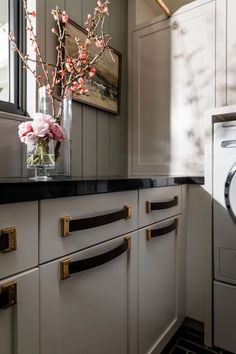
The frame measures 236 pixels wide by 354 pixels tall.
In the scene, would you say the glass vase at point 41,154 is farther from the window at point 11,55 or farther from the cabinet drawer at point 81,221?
the window at point 11,55

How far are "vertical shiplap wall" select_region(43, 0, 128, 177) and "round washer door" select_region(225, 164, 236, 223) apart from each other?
823 millimetres

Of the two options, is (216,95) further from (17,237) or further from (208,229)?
(17,237)

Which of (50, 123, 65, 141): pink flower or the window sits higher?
the window

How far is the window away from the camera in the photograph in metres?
1.30

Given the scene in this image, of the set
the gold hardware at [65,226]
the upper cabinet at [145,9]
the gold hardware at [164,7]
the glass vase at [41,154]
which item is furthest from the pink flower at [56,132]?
the upper cabinet at [145,9]

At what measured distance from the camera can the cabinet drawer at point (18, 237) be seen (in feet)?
1.80

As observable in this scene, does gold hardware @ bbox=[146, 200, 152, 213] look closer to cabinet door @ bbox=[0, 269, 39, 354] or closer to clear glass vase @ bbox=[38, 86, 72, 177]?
clear glass vase @ bbox=[38, 86, 72, 177]

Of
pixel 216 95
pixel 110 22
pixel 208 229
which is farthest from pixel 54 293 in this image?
pixel 110 22

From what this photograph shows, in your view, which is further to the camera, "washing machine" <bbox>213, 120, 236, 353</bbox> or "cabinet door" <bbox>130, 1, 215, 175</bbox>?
"cabinet door" <bbox>130, 1, 215, 175</bbox>

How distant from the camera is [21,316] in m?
0.59

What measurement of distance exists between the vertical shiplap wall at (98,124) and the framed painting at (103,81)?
2.1 inches

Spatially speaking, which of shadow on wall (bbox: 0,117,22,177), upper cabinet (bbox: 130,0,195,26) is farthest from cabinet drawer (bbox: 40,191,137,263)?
upper cabinet (bbox: 130,0,195,26)

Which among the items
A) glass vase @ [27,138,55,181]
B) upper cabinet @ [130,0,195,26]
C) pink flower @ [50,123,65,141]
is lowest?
glass vase @ [27,138,55,181]

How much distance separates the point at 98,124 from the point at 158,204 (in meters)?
0.84
